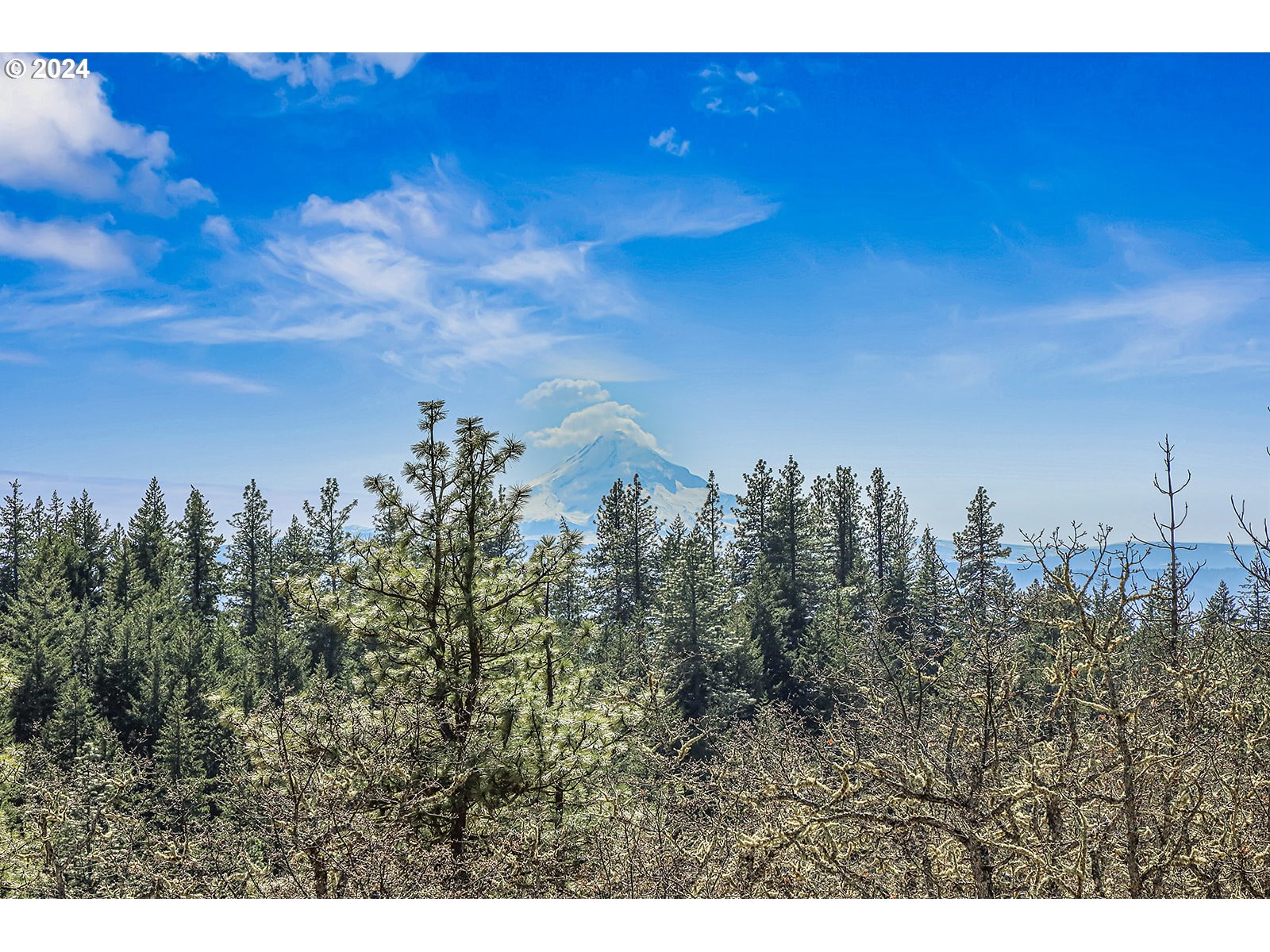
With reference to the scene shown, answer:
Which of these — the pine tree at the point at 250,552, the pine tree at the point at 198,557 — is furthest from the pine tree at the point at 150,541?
the pine tree at the point at 250,552

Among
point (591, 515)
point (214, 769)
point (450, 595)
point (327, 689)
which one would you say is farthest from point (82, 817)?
point (591, 515)

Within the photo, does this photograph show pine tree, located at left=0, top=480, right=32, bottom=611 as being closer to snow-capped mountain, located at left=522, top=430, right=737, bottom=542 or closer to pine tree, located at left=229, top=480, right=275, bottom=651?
pine tree, located at left=229, top=480, right=275, bottom=651

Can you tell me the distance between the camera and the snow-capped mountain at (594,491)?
32.0 ft

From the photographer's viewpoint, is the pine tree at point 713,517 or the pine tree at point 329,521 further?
the pine tree at point 713,517

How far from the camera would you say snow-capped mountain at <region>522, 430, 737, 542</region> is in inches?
384

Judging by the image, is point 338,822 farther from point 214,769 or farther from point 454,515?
point 214,769

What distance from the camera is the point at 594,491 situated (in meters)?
46.3

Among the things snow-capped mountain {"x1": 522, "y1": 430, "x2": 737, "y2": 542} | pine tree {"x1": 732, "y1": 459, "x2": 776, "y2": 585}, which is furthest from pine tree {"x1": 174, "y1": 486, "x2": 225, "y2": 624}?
pine tree {"x1": 732, "y1": 459, "x2": 776, "y2": 585}

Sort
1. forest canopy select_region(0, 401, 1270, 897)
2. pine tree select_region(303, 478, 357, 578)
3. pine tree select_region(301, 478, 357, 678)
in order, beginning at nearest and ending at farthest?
forest canopy select_region(0, 401, 1270, 897), pine tree select_region(301, 478, 357, 678), pine tree select_region(303, 478, 357, 578)

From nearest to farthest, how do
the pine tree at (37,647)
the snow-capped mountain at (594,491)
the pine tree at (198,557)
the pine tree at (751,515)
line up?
the snow-capped mountain at (594,491) < the pine tree at (37,647) < the pine tree at (751,515) < the pine tree at (198,557)

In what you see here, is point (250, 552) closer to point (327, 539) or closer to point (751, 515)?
point (327, 539)

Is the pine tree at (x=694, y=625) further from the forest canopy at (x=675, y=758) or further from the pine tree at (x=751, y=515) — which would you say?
the forest canopy at (x=675, y=758)

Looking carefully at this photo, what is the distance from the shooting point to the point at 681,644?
80.8 ft

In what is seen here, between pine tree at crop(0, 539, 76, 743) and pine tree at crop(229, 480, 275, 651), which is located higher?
pine tree at crop(229, 480, 275, 651)
